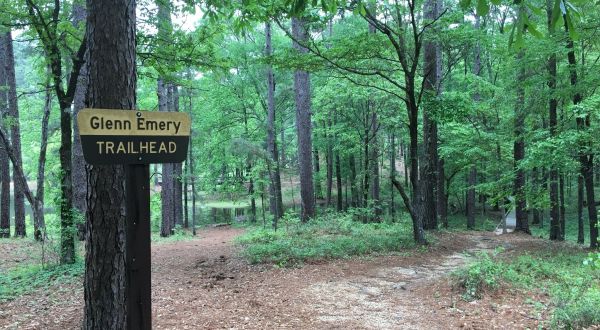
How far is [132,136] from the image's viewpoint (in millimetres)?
2406

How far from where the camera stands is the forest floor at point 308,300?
495cm

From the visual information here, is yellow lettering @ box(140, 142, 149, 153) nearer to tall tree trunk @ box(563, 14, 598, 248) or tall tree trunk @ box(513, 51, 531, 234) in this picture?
tall tree trunk @ box(563, 14, 598, 248)

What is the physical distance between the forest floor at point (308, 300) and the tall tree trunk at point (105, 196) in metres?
1.96

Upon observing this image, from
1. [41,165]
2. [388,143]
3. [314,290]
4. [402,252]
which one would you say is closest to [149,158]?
[314,290]

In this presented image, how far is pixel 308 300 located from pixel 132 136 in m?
4.25

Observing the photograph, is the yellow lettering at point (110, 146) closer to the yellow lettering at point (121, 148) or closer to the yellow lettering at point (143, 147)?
the yellow lettering at point (121, 148)

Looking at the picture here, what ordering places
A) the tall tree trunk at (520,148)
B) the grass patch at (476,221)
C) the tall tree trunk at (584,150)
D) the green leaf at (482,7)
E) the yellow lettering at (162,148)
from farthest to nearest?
the grass patch at (476,221) → the tall tree trunk at (520,148) → the tall tree trunk at (584,150) → the yellow lettering at (162,148) → the green leaf at (482,7)

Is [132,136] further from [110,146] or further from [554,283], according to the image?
[554,283]

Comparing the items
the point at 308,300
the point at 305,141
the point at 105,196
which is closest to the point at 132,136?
the point at 105,196

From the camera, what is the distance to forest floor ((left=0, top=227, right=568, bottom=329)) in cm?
495

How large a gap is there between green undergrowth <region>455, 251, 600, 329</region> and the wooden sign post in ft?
13.2

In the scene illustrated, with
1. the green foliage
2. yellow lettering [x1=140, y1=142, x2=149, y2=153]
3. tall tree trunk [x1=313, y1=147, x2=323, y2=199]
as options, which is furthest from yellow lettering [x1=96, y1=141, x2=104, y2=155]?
tall tree trunk [x1=313, y1=147, x2=323, y2=199]

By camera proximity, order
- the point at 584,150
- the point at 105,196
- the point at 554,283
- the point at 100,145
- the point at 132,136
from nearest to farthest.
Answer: the point at 100,145, the point at 132,136, the point at 105,196, the point at 554,283, the point at 584,150

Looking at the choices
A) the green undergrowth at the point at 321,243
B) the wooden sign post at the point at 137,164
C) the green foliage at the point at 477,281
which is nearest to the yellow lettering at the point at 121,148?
the wooden sign post at the point at 137,164
